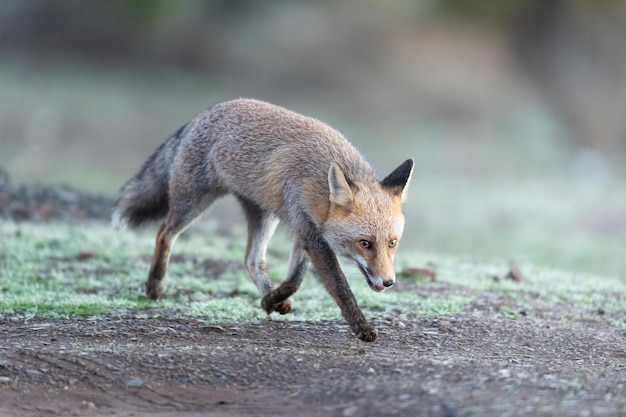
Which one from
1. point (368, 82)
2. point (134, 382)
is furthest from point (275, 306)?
point (368, 82)

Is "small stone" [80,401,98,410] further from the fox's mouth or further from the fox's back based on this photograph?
the fox's back

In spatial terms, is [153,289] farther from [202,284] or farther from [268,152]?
[268,152]

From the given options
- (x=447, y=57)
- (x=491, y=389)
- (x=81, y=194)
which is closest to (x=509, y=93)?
(x=447, y=57)

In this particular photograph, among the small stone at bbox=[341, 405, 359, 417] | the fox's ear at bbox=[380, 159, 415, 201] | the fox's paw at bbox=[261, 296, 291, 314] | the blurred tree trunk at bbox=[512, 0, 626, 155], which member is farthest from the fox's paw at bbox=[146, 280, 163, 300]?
the blurred tree trunk at bbox=[512, 0, 626, 155]

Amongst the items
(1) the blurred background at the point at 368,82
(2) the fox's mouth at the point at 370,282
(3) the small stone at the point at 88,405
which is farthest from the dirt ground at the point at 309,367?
(1) the blurred background at the point at 368,82

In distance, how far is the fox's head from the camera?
22.8 feet

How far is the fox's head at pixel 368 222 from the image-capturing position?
6.95 meters

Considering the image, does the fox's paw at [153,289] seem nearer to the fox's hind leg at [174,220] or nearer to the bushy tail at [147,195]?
the fox's hind leg at [174,220]

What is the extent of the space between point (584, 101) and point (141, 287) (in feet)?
102

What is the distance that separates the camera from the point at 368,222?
278 inches

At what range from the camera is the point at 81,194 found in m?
14.8

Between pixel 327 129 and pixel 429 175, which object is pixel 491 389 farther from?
pixel 429 175

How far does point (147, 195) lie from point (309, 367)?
3.90 meters

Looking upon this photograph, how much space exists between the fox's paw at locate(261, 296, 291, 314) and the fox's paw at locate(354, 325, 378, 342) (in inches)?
43.5
